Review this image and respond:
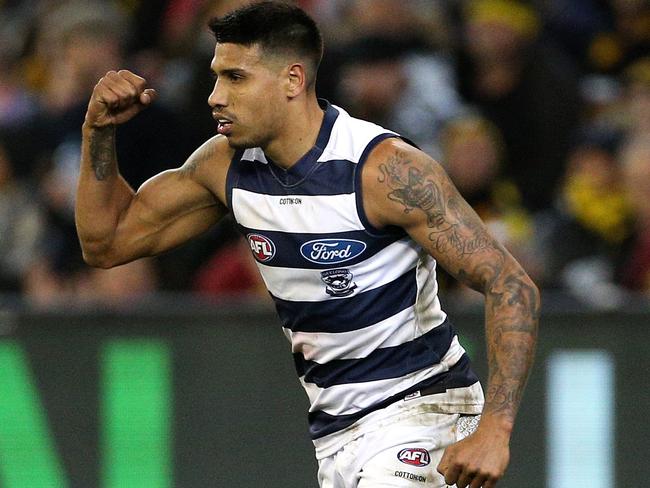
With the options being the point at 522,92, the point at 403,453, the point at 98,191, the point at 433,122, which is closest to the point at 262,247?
the point at 98,191

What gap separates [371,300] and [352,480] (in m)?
0.60

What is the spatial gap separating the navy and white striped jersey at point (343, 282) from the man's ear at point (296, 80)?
145mm

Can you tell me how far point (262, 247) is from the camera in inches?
187

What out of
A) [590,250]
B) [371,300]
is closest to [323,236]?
[371,300]

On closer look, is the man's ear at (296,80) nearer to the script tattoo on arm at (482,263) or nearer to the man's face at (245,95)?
the man's face at (245,95)

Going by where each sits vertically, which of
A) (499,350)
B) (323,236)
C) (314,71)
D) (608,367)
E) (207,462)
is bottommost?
(207,462)

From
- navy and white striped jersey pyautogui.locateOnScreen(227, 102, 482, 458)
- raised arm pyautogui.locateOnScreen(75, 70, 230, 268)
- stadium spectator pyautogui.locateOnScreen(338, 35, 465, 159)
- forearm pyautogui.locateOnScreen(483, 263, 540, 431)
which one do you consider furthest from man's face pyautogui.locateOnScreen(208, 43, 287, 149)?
stadium spectator pyautogui.locateOnScreen(338, 35, 465, 159)

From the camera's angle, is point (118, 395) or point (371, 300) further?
point (118, 395)

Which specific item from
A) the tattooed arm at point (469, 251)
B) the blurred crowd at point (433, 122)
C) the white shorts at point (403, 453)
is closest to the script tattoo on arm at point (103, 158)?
the tattooed arm at point (469, 251)

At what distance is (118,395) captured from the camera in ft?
23.2

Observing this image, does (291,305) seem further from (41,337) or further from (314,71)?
(41,337)

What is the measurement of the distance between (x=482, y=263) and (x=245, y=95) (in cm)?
94

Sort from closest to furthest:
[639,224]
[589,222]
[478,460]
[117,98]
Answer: [478,460], [117,98], [639,224], [589,222]

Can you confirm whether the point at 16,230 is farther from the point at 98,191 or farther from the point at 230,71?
the point at 230,71
